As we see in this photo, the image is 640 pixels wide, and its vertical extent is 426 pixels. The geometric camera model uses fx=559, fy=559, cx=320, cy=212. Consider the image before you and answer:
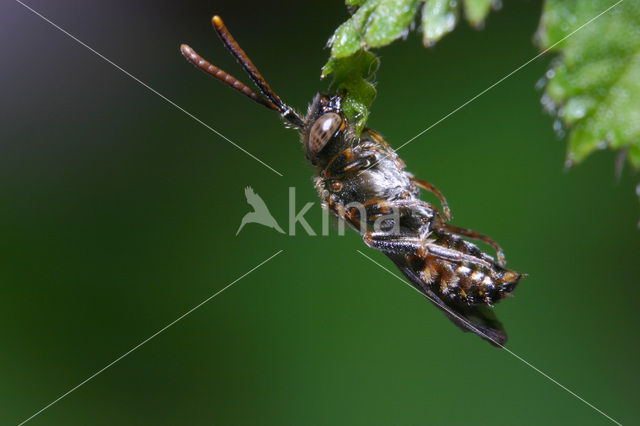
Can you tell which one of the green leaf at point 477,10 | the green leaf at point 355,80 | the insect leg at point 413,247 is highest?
the green leaf at point 355,80

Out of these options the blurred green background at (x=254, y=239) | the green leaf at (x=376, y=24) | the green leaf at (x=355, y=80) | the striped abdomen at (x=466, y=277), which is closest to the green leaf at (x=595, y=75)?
the green leaf at (x=376, y=24)

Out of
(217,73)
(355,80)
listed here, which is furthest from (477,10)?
(217,73)

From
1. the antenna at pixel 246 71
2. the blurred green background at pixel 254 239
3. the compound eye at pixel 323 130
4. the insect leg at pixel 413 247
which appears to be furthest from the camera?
the blurred green background at pixel 254 239

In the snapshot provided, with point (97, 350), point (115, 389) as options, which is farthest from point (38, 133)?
point (115, 389)

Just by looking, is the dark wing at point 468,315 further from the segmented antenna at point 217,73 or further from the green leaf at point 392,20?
the green leaf at point 392,20

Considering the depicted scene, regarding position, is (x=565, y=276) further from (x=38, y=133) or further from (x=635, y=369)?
(x=38, y=133)

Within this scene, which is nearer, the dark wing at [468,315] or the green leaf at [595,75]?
the green leaf at [595,75]

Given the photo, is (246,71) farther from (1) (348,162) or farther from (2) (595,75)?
(2) (595,75)
